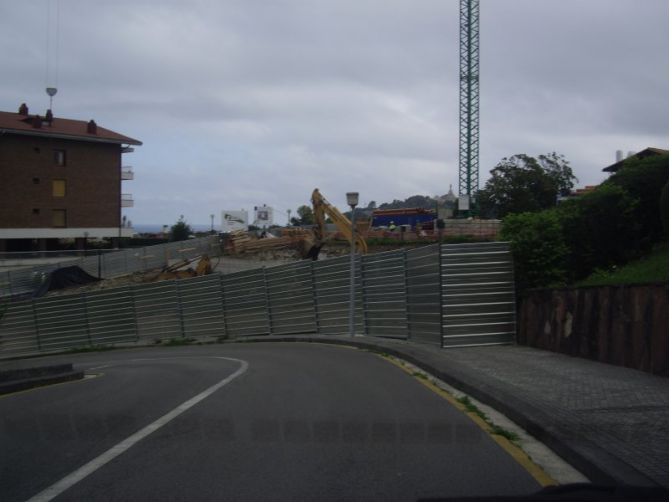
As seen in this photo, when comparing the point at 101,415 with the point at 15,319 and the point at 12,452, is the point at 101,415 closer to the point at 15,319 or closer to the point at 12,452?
the point at 12,452

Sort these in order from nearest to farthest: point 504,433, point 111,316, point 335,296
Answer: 1. point 504,433
2. point 335,296
3. point 111,316

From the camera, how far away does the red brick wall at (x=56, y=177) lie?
191 ft

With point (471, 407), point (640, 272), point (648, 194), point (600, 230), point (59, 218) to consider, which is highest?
point (59, 218)

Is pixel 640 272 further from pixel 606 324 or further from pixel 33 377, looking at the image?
pixel 33 377

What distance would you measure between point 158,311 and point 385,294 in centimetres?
1320

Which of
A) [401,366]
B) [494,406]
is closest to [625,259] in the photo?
[401,366]

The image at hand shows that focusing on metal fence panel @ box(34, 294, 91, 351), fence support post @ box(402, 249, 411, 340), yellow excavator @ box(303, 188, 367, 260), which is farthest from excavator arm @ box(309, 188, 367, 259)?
fence support post @ box(402, 249, 411, 340)

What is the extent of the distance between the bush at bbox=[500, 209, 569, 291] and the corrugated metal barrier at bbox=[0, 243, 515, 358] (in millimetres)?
317

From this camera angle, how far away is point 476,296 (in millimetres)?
18875

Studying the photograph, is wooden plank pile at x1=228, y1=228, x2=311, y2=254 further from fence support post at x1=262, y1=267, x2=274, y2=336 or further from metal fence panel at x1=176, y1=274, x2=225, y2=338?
fence support post at x1=262, y1=267, x2=274, y2=336

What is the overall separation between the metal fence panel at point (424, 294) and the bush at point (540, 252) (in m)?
2.03

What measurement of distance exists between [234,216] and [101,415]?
10284cm

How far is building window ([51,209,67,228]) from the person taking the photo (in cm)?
6100

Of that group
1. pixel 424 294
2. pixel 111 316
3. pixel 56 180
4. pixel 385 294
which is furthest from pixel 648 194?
pixel 56 180
